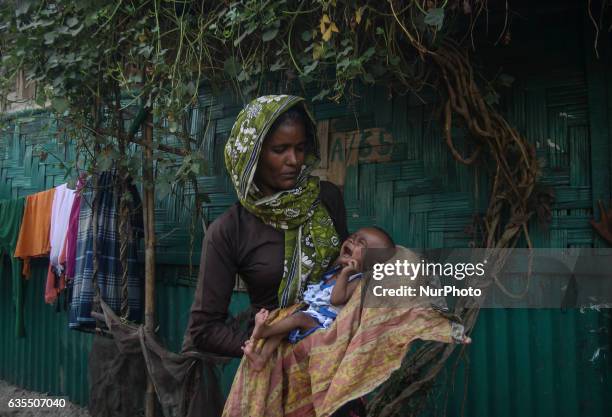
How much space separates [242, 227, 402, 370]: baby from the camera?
193 centimetres

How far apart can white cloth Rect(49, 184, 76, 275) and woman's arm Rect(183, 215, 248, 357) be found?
2842 mm

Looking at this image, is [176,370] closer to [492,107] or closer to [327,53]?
[327,53]

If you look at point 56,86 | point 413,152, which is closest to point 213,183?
point 56,86

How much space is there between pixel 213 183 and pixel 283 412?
241 cm

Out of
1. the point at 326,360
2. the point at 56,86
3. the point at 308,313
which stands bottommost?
the point at 326,360

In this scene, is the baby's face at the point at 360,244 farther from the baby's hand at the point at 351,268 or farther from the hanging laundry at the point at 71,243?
the hanging laundry at the point at 71,243

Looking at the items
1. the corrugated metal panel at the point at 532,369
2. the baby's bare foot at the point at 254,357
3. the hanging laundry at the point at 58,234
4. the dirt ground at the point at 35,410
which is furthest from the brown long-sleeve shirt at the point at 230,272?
the dirt ground at the point at 35,410

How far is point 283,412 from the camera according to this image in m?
1.98

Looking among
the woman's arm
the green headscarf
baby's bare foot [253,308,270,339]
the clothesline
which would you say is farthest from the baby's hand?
the clothesline

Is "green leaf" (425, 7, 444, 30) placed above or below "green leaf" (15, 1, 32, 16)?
below

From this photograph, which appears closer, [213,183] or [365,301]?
[365,301]

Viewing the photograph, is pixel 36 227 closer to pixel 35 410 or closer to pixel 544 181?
pixel 35 410

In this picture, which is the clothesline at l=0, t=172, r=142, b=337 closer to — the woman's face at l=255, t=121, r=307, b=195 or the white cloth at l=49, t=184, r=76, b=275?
the white cloth at l=49, t=184, r=76, b=275

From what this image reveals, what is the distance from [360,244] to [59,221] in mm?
3327
